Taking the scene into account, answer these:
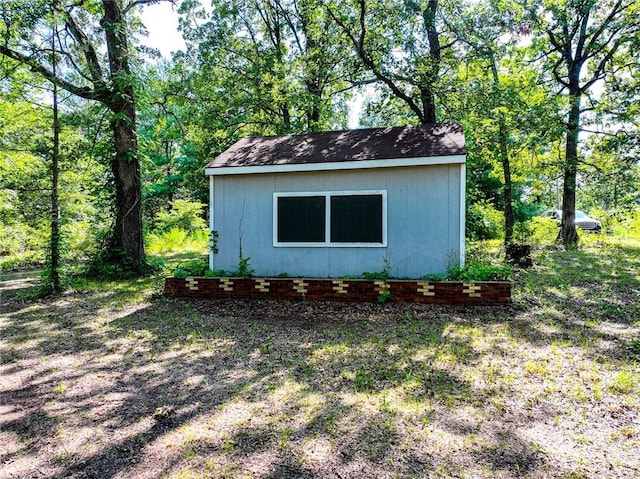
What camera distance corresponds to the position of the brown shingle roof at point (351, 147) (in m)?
6.75

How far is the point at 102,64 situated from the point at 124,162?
254 cm

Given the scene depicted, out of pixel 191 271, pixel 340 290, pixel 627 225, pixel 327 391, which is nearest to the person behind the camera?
pixel 327 391

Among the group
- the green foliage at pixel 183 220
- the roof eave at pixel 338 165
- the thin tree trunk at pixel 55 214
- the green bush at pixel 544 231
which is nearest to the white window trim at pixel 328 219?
the roof eave at pixel 338 165

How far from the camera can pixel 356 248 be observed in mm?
6855

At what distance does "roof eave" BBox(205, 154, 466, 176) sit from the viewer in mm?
6301

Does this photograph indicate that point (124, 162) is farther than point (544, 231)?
No

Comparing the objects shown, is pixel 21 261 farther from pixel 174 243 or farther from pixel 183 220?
pixel 183 220

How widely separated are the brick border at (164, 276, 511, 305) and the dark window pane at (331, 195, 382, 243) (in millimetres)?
862

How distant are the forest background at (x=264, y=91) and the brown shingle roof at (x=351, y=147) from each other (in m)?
2.72

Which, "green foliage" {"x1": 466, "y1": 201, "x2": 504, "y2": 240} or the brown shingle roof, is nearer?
the brown shingle roof

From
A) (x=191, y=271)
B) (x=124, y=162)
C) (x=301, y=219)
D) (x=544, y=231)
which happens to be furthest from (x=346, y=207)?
(x=544, y=231)

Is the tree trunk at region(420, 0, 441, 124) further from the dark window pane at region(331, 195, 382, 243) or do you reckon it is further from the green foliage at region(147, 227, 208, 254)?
the green foliage at region(147, 227, 208, 254)

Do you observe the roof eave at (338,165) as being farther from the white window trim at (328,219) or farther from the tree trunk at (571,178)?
the tree trunk at (571,178)

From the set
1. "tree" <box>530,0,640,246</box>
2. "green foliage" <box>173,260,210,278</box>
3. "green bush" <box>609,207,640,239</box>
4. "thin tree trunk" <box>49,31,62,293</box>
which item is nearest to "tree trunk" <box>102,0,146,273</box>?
"thin tree trunk" <box>49,31,62,293</box>
